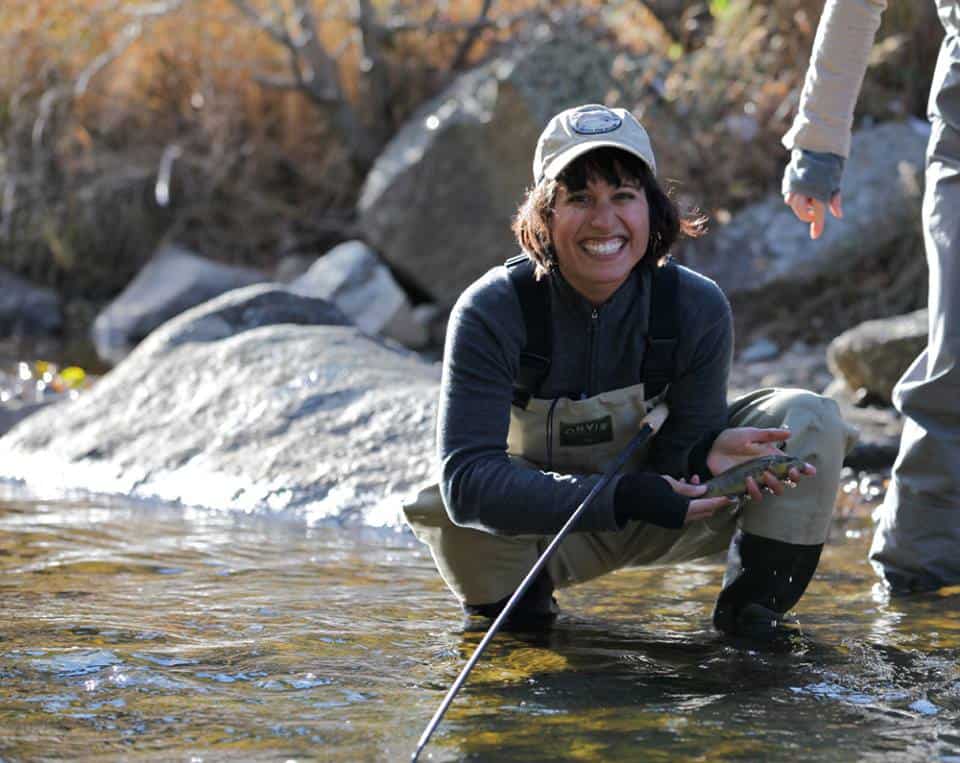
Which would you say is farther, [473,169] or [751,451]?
[473,169]

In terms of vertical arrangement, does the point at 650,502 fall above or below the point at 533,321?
below

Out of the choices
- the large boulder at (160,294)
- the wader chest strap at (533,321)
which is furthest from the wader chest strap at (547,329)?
the large boulder at (160,294)

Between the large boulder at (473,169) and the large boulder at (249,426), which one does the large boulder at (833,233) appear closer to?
the large boulder at (473,169)

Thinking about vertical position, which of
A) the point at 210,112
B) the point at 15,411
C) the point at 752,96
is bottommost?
the point at 15,411

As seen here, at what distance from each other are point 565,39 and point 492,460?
6.95 meters

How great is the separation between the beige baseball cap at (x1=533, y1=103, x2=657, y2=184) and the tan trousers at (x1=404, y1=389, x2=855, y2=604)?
585 mm

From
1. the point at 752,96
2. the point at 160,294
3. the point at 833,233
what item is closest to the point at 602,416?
the point at 833,233

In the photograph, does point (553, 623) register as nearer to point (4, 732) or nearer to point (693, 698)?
point (693, 698)

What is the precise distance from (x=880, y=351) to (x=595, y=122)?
135 inches

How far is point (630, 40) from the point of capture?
10.0 metres

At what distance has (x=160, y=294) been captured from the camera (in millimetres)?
10180

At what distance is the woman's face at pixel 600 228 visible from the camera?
10.1 feet

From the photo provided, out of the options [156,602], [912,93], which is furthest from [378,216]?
[156,602]

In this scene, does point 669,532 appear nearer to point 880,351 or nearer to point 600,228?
point 600,228
